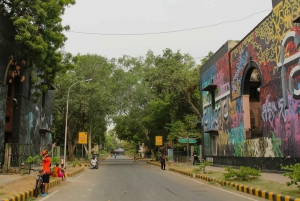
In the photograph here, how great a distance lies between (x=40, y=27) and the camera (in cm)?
1905

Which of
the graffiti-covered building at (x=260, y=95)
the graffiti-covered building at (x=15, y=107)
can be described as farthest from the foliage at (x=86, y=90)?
the graffiti-covered building at (x=260, y=95)

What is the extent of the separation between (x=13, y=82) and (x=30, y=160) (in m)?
7.57

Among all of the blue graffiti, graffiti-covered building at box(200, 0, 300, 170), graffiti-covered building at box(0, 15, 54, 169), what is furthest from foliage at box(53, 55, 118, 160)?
the blue graffiti

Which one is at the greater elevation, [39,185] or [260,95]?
[260,95]

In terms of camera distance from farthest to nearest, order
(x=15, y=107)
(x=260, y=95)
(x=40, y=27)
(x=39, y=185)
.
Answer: (x=15, y=107)
(x=260, y=95)
(x=40, y=27)
(x=39, y=185)

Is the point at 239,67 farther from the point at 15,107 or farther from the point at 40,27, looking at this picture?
the point at 15,107

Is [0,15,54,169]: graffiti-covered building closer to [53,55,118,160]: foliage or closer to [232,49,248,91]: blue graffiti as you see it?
[53,55,118,160]: foliage

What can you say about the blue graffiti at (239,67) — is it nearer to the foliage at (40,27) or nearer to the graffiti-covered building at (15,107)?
the foliage at (40,27)

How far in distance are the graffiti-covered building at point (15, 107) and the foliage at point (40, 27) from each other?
2.57 feet

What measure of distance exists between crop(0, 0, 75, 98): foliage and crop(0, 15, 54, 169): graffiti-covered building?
0.78 meters

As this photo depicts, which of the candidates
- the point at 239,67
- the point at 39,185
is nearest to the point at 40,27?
the point at 39,185

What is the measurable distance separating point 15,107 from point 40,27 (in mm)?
5882

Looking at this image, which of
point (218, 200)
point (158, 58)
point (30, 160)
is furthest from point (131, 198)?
point (158, 58)

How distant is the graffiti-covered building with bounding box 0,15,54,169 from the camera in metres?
18.2
